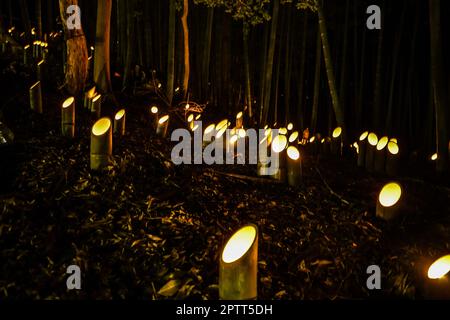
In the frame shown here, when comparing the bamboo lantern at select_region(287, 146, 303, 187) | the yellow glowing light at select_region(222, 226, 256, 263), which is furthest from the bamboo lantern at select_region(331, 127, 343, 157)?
the yellow glowing light at select_region(222, 226, 256, 263)

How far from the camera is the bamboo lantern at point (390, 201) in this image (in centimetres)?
484

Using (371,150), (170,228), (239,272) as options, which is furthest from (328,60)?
(239,272)

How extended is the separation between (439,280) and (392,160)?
532cm

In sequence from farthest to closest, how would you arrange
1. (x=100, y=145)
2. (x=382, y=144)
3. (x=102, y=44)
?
(x=102, y=44), (x=382, y=144), (x=100, y=145)

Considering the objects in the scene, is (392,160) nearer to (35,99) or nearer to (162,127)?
(162,127)

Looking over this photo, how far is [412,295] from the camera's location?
11.6 feet

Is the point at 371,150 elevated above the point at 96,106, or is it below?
below

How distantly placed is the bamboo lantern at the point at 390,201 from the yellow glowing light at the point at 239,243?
2829 mm

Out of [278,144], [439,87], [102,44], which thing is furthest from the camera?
[102,44]

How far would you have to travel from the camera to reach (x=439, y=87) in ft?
25.9

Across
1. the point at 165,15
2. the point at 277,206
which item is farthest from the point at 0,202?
the point at 165,15

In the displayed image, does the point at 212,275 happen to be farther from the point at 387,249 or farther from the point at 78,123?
the point at 78,123

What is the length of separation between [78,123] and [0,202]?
3.05 m

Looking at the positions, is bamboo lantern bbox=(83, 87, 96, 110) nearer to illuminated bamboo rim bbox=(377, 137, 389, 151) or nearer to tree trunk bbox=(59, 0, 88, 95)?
tree trunk bbox=(59, 0, 88, 95)
